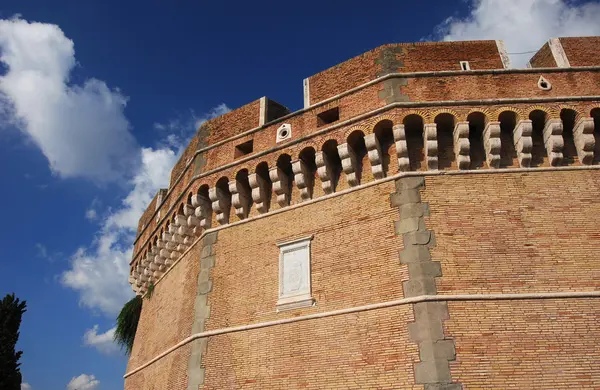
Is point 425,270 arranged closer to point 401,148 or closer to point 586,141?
point 401,148

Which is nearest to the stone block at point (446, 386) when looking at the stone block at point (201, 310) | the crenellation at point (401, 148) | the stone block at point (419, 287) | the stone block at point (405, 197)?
the stone block at point (419, 287)

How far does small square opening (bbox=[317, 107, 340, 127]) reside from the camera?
1001cm

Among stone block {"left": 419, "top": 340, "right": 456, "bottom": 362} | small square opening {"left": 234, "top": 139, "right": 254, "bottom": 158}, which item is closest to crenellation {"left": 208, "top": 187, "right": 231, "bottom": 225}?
small square opening {"left": 234, "top": 139, "right": 254, "bottom": 158}

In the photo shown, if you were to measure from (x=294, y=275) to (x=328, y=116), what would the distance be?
11.3ft

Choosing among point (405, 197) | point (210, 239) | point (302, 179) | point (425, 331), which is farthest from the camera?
point (210, 239)

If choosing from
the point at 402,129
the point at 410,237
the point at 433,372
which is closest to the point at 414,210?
the point at 410,237

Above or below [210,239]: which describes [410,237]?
below

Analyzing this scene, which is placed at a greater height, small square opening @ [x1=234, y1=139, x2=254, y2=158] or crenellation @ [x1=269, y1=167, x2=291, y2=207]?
small square opening @ [x1=234, y1=139, x2=254, y2=158]

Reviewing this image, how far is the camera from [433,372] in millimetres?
6941

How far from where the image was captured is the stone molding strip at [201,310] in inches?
363

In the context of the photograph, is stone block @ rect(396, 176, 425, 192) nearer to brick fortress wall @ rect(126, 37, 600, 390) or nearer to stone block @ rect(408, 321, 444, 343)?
brick fortress wall @ rect(126, 37, 600, 390)

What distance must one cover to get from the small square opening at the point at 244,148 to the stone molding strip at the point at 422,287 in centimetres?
384

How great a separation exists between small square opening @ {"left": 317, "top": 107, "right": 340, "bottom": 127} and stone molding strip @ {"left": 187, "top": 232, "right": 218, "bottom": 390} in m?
3.45

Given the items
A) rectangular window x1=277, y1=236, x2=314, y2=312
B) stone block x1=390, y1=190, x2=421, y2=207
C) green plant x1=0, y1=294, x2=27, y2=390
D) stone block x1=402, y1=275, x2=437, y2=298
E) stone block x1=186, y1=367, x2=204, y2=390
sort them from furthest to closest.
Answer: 1. green plant x1=0, y1=294, x2=27, y2=390
2. stone block x1=186, y1=367, x2=204, y2=390
3. rectangular window x1=277, y1=236, x2=314, y2=312
4. stone block x1=390, y1=190, x2=421, y2=207
5. stone block x1=402, y1=275, x2=437, y2=298
